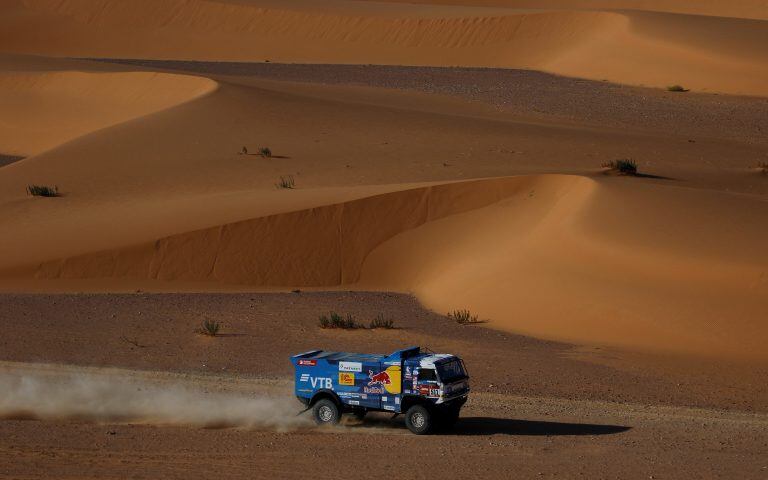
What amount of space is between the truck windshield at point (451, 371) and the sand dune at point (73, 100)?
29.0 metres

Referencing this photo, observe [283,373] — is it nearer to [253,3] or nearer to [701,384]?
[701,384]

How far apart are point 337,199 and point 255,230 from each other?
2.26 meters

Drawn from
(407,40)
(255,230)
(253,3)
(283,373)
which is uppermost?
(253,3)

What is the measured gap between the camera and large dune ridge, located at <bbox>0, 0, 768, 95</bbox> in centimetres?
5391

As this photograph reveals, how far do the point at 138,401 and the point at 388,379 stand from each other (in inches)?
157

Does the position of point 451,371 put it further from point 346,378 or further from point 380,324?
point 380,324

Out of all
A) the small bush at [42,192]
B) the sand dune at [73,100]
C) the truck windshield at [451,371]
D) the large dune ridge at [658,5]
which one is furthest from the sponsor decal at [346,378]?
the large dune ridge at [658,5]

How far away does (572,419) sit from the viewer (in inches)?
671

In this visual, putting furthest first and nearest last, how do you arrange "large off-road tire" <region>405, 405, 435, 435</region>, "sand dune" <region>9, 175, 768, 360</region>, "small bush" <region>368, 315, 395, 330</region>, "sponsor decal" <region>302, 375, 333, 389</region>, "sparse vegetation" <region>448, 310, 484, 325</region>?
"sparse vegetation" <region>448, 310, 484, 325</region> < "small bush" <region>368, 315, 395, 330</region> < "sand dune" <region>9, 175, 768, 360</region> < "sponsor decal" <region>302, 375, 333, 389</region> < "large off-road tire" <region>405, 405, 435, 435</region>

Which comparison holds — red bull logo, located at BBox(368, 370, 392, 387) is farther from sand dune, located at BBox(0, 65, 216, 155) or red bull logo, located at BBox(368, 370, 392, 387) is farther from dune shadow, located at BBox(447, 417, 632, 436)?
sand dune, located at BBox(0, 65, 216, 155)

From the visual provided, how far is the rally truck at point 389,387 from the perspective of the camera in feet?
51.0

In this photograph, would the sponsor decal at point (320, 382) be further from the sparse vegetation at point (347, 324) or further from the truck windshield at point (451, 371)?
the sparse vegetation at point (347, 324)

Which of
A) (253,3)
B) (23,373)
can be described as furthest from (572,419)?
(253,3)

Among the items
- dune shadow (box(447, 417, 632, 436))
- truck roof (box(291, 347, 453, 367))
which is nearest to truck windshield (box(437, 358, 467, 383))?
truck roof (box(291, 347, 453, 367))
